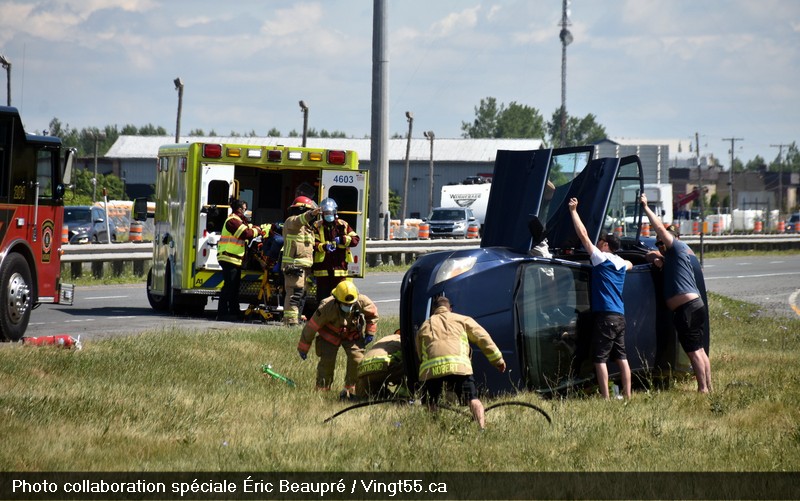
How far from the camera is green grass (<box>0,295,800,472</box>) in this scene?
789 cm

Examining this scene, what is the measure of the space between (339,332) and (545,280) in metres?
1.96

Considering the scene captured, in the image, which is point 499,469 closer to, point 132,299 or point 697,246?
point 132,299

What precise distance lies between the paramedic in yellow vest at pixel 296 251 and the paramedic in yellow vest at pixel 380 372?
5.62 meters

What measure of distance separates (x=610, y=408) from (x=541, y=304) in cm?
104

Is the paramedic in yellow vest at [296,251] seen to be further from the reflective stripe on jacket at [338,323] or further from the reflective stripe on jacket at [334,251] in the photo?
the reflective stripe on jacket at [338,323]

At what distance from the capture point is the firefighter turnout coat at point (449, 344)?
8.96 meters

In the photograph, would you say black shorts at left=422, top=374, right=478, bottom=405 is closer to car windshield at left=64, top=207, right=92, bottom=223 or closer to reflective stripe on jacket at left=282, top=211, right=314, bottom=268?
reflective stripe on jacket at left=282, top=211, right=314, bottom=268

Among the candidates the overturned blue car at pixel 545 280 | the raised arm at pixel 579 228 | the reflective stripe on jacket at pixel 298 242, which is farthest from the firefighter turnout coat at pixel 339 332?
the reflective stripe on jacket at pixel 298 242

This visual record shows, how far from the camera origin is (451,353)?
8.96 metres

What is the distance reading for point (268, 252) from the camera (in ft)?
57.4

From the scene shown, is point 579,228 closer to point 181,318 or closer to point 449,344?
point 449,344

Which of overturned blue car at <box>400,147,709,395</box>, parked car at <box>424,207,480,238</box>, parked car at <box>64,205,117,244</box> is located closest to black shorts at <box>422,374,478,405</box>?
overturned blue car at <box>400,147,709,395</box>

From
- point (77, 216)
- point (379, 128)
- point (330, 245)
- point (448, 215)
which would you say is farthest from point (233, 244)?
point (448, 215)

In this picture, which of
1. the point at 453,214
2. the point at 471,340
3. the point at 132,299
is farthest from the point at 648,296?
the point at 453,214
